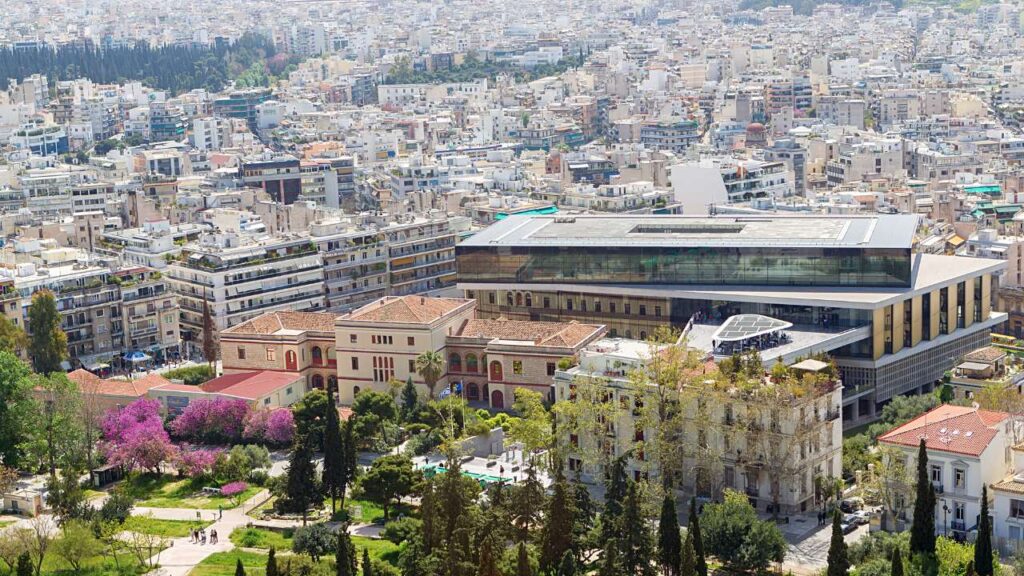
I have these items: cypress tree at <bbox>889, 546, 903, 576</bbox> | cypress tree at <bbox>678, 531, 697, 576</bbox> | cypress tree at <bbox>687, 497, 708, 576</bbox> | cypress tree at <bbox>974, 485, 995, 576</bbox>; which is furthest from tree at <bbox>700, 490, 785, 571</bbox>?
cypress tree at <bbox>974, 485, 995, 576</bbox>

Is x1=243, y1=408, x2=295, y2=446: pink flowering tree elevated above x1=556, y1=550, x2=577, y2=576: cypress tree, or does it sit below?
above

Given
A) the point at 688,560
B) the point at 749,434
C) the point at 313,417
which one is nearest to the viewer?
the point at 688,560

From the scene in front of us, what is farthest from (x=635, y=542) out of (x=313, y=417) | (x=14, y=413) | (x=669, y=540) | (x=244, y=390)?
(x=14, y=413)

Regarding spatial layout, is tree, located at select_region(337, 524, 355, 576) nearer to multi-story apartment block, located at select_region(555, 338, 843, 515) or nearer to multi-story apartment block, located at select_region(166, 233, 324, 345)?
multi-story apartment block, located at select_region(555, 338, 843, 515)

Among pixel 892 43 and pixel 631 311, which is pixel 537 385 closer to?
pixel 631 311

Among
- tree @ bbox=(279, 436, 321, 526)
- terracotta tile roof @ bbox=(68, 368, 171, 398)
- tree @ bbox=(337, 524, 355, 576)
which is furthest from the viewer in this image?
terracotta tile roof @ bbox=(68, 368, 171, 398)

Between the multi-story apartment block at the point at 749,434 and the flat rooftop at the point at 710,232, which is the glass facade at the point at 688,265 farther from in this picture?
the multi-story apartment block at the point at 749,434

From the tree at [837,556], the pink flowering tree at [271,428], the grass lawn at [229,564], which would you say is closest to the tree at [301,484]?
the grass lawn at [229,564]

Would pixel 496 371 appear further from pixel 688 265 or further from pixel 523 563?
pixel 523 563
